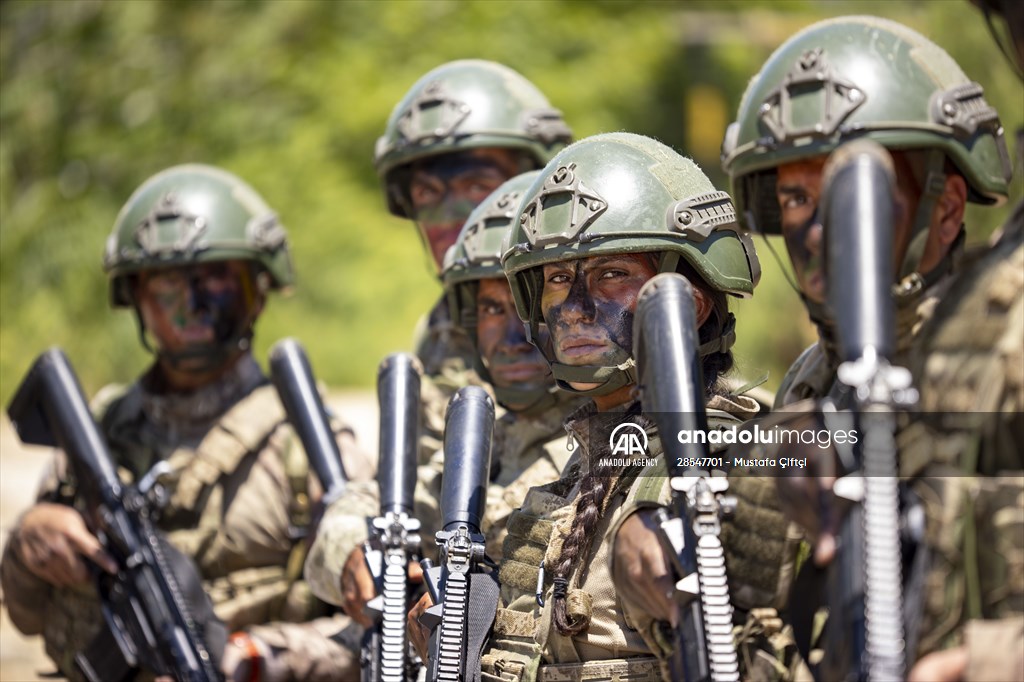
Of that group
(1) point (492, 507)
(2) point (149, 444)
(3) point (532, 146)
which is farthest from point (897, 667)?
(2) point (149, 444)

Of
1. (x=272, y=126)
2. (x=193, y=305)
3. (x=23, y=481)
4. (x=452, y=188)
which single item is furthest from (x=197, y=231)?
(x=272, y=126)

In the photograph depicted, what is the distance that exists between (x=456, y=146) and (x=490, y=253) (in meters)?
1.27

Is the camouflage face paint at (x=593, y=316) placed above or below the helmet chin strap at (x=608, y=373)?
above

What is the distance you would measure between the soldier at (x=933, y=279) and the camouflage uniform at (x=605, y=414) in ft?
0.80

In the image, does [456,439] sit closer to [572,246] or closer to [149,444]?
[572,246]

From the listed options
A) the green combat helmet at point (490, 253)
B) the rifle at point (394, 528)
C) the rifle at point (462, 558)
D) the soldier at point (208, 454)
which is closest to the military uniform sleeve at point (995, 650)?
the rifle at point (462, 558)

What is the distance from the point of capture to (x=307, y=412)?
20.9 feet

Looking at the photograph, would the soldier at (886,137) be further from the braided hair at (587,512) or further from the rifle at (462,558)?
the rifle at (462,558)

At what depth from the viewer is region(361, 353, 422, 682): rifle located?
15.5ft

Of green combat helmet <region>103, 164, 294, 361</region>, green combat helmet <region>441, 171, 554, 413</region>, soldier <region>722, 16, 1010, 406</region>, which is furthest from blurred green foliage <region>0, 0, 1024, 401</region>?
soldier <region>722, 16, 1010, 406</region>

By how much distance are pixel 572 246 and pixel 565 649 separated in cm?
114

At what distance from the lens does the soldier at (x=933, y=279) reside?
11.3 ft

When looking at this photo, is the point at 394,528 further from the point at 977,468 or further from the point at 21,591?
the point at 21,591

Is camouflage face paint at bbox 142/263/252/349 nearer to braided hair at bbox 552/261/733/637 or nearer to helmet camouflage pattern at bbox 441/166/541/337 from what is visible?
helmet camouflage pattern at bbox 441/166/541/337
